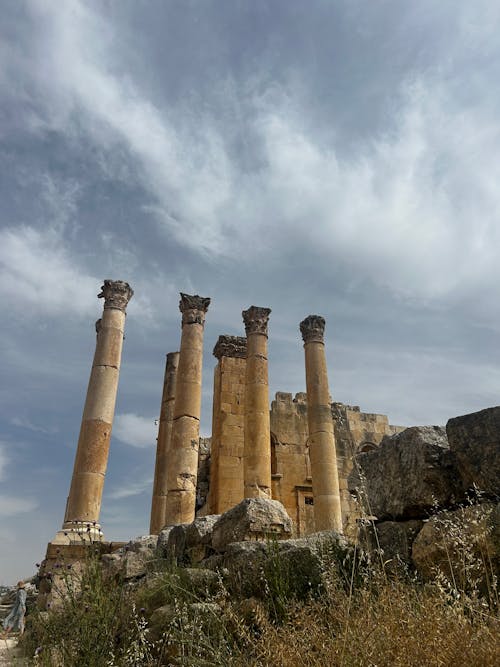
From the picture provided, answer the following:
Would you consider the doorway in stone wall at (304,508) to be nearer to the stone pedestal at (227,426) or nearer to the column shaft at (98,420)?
the stone pedestal at (227,426)

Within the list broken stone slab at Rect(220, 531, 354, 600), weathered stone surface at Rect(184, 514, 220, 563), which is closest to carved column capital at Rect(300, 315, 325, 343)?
weathered stone surface at Rect(184, 514, 220, 563)

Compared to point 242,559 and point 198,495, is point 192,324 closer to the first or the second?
point 198,495

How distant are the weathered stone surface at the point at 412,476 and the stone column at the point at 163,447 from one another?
12293 millimetres

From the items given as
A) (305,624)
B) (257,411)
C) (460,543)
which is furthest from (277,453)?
(305,624)

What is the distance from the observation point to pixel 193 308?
15.5 m

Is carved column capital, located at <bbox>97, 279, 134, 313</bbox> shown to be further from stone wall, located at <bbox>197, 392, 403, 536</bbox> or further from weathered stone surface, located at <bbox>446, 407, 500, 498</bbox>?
weathered stone surface, located at <bbox>446, 407, 500, 498</bbox>

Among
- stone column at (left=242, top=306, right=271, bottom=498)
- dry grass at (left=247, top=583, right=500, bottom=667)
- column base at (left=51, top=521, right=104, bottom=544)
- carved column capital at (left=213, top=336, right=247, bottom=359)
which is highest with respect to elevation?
carved column capital at (left=213, top=336, right=247, bottom=359)

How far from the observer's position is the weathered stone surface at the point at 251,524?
5.79 m

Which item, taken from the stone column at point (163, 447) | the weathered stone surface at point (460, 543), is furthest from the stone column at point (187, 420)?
the weathered stone surface at point (460, 543)

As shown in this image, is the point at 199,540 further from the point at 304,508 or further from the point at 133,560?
the point at 304,508

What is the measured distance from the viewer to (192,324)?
49.9 feet

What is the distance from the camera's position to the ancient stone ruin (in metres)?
3.86

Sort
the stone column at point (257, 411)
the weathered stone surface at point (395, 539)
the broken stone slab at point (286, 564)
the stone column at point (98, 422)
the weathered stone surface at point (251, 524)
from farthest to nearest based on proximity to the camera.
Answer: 1. the stone column at point (257, 411)
2. the stone column at point (98, 422)
3. the weathered stone surface at point (251, 524)
4. the broken stone slab at point (286, 564)
5. the weathered stone surface at point (395, 539)

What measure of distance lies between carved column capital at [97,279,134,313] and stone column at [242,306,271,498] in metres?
3.93
